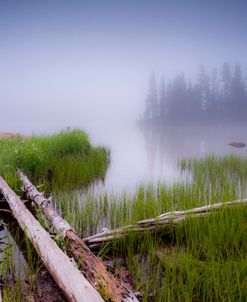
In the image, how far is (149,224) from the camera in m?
4.27

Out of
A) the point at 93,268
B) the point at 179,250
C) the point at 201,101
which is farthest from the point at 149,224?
the point at 201,101

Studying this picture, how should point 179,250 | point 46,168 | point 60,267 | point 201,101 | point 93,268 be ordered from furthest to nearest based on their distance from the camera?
point 201,101, point 46,168, point 179,250, point 93,268, point 60,267

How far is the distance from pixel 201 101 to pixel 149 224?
6377 centimetres

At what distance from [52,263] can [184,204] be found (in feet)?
9.65

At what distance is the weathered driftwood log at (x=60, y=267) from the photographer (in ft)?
7.92

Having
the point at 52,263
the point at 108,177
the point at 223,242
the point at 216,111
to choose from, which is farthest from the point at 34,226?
the point at 216,111

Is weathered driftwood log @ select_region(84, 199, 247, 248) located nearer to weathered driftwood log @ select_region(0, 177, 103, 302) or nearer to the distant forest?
weathered driftwood log @ select_region(0, 177, 103, 302)

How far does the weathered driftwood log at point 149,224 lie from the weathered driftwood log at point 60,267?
0.73 m

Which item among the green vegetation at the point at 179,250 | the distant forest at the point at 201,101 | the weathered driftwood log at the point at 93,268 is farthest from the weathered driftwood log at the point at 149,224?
the distant forest at the point at 201,101

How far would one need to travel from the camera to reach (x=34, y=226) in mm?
3982

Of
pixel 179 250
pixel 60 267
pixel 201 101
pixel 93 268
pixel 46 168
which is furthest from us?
pixel 201 101

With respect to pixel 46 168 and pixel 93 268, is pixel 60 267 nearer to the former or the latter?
pixel 93 268

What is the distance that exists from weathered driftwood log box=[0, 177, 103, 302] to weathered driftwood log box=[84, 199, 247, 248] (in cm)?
73

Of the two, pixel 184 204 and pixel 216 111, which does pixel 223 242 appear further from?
pixel 216 111
